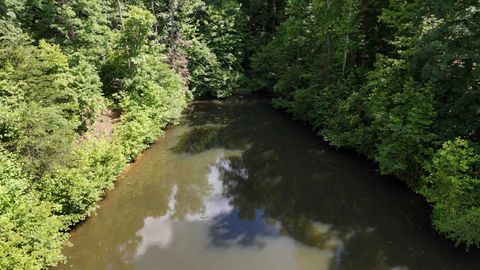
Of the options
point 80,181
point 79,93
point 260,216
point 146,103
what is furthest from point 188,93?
point 80,181

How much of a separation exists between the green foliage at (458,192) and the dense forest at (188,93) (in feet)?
0.17

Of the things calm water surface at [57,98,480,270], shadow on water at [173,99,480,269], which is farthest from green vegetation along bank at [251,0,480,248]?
calm water surface at [57,98,480,270]

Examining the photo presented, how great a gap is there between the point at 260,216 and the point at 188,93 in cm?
1618

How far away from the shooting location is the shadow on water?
1283 centimetres

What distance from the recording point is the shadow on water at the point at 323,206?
42.1 ft

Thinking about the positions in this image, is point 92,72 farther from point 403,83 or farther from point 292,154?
point 403,83

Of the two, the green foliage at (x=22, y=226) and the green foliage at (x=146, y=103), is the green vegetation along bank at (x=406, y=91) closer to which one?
the green foliage at (x=146, y=103)

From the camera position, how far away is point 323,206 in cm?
1571

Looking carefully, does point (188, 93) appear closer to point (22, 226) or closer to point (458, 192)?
point (22, 226)

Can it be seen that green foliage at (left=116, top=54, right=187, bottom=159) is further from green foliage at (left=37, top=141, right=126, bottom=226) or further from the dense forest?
green foliage at (left=37, top=141, right=126, bottom=226)

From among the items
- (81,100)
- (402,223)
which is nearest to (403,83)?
(402,223)

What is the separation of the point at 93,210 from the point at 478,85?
14.7m

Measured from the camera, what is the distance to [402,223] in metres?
14.3

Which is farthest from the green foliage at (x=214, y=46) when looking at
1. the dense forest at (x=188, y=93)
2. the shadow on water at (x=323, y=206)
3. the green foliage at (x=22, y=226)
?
the green foliage at (x=22, y=226)
